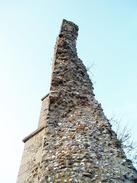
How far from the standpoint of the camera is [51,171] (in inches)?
247

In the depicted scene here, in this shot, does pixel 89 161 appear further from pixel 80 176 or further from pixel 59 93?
pixel 59 93

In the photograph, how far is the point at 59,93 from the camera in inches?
339

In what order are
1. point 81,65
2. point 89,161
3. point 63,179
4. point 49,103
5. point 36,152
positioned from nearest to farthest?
point 63,179
point 89,161
point 36,152
point 49,103
point 81,65

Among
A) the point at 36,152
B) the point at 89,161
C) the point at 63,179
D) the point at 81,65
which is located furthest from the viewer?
the point at 81,65

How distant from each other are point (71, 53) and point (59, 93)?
190cm

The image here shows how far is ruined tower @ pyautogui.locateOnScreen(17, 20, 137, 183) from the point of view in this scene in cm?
627

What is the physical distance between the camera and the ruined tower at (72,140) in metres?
6.27

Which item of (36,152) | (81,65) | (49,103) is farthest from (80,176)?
(81,65)

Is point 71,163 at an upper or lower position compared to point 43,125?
lower

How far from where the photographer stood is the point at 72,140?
7062 mm

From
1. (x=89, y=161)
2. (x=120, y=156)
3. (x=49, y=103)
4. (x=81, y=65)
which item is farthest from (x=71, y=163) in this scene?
(x=81, y=65)

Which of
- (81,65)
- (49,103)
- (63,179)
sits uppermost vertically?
(81,65)

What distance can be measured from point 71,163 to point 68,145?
59 cm

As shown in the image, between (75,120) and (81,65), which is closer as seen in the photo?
(75,120)
